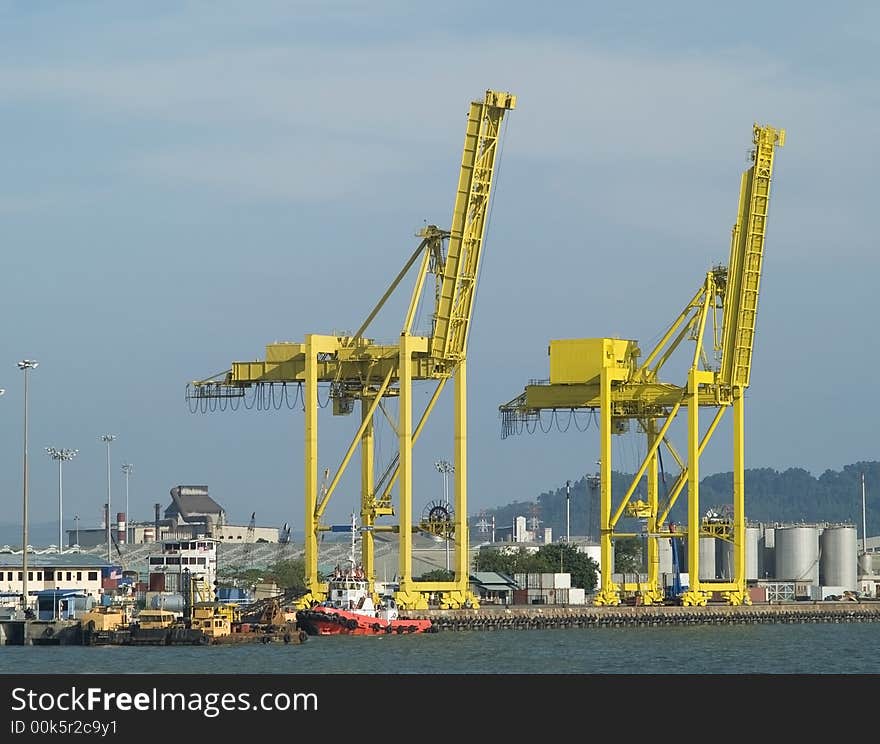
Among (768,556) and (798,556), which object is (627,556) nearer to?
→ (768,556)

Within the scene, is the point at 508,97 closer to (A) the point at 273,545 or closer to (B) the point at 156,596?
(B) the point at 156,596

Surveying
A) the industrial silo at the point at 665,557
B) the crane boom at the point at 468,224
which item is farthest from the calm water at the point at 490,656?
the industrial silo at the point at 665,557

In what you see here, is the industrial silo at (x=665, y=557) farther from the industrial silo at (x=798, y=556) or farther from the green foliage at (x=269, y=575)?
the green foliage at (x=269, y=575)

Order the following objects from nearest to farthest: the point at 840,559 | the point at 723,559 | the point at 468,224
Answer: the point at 468,224, the point at 840,559, the point at 723,559

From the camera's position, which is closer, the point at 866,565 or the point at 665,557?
the point at 665,557

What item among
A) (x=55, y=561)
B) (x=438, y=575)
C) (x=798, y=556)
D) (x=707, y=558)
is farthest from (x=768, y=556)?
(x=55, y=561)

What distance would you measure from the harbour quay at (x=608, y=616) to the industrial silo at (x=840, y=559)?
38141 millimetres

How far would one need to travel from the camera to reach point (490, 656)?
64750 mm

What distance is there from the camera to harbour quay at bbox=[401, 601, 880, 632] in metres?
81.9

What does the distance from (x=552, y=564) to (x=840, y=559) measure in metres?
22.4

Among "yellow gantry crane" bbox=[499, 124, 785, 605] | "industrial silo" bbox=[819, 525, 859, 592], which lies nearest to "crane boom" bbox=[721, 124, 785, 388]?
"yellow gantry crane" bbox=[499, 124, 785, 605]

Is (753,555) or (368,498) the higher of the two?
(368,498)

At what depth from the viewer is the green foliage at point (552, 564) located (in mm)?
131750
